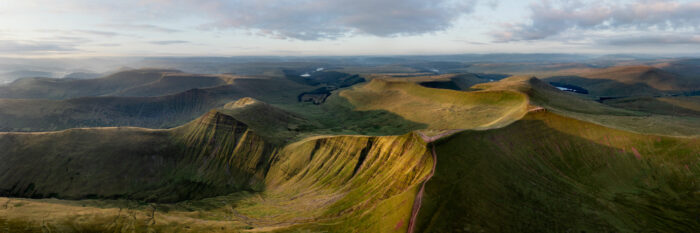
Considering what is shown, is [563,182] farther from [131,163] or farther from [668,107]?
[668,107]

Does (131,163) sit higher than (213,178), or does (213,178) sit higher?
(131,163)

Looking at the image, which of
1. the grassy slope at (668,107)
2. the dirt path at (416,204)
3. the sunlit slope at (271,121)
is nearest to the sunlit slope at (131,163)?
the sunlit slope at (271,121)

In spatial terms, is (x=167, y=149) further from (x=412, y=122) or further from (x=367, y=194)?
(x=412, y=122)

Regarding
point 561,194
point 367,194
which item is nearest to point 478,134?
point 561,194

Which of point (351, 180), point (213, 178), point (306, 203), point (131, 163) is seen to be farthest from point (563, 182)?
point (131, 163)

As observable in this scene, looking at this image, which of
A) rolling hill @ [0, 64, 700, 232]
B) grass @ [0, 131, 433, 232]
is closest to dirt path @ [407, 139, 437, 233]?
rolling hill @ [0, 64, 700, 232]
